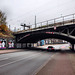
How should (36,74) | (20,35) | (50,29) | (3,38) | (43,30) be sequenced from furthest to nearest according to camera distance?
1. (20,35)
2. (3,38)
3. (43,30)
4. (50,29)
5. (36,74)

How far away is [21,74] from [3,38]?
2312cm

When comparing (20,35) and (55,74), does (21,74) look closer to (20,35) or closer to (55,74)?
(55,74)

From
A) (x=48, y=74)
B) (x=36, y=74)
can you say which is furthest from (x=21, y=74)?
(x=48, y=74)

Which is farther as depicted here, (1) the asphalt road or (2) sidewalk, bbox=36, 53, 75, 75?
(1) the asphalt road

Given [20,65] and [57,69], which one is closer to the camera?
[57,69]

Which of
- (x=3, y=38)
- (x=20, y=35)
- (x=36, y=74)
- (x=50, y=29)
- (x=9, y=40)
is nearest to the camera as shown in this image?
(x=36, y=74)

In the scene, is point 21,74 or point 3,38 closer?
point 21,74

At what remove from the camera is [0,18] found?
33.6 m

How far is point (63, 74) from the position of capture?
597 cm

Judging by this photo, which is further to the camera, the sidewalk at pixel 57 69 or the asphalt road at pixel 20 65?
the asphalt road at pixel 20 65

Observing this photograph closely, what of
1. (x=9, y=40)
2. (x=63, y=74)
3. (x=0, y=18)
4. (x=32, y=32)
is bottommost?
(x=63, y=74)

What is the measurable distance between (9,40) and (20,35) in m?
4.56

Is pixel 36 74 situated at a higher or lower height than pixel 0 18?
lower

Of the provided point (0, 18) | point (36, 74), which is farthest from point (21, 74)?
point (0, 18)
